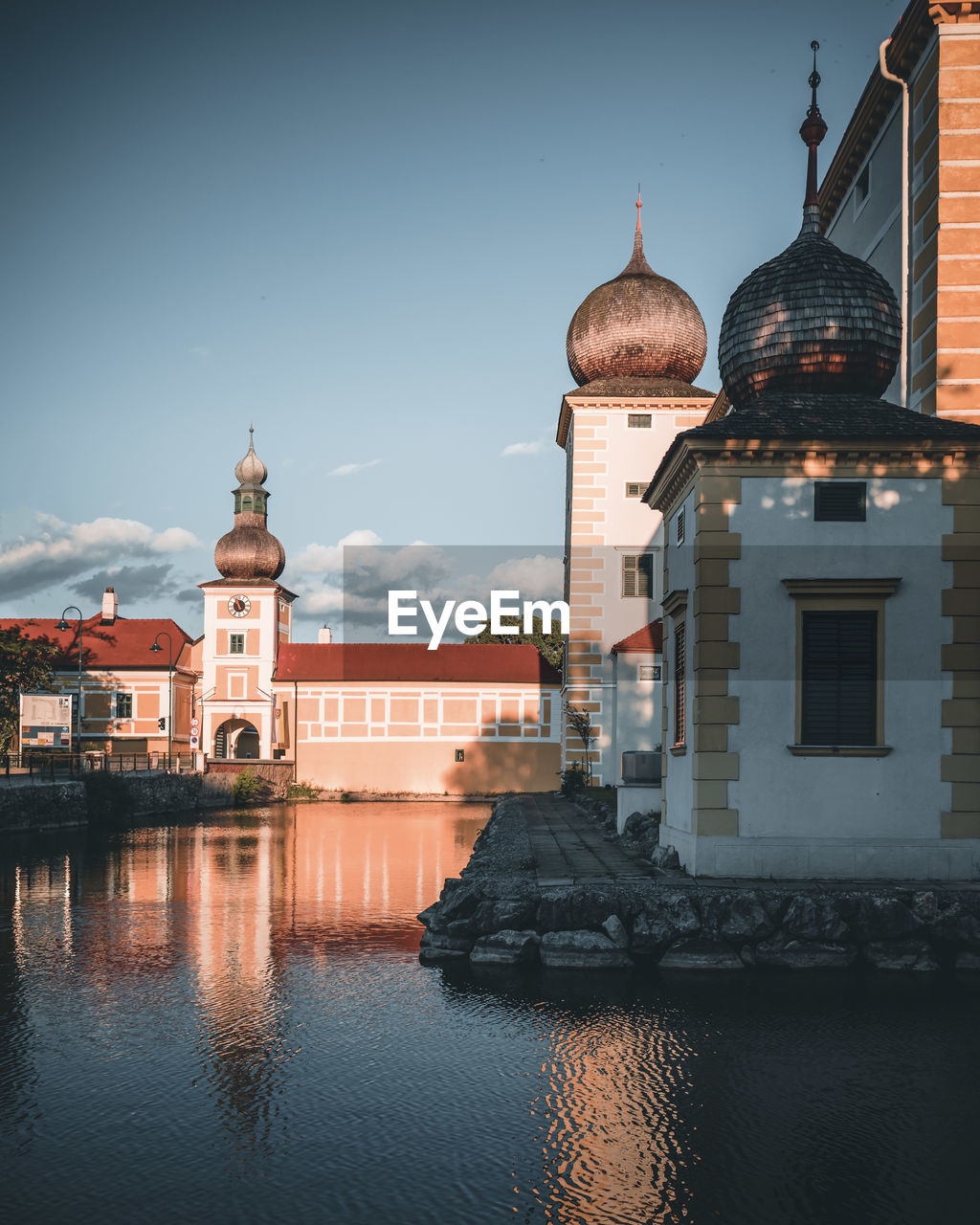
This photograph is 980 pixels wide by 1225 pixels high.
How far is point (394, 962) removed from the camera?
13.9 meters

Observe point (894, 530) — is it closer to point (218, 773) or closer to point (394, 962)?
point (394, 962)

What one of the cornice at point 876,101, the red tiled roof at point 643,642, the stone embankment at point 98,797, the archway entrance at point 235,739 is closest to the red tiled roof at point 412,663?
the archway entrance at point 235,739

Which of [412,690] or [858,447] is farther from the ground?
[858,447]

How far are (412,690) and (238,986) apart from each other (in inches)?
1704

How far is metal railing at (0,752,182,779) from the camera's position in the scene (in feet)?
123

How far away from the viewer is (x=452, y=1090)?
9.00 meters

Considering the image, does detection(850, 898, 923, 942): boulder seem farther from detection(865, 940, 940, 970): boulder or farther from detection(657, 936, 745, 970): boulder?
detection(657, 936, 745, 970): boulder

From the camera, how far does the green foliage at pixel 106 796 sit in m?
35.2

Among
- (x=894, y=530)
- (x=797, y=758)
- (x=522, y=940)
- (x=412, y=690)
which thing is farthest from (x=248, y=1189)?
(x=412, y=690)

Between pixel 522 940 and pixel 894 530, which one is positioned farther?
pixel 894 530

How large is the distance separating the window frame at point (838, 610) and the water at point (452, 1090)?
114 inches

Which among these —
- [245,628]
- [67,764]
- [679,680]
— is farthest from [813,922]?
[245,628]

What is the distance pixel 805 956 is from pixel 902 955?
106 centimetres

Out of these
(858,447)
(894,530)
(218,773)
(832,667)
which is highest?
(858,447)
